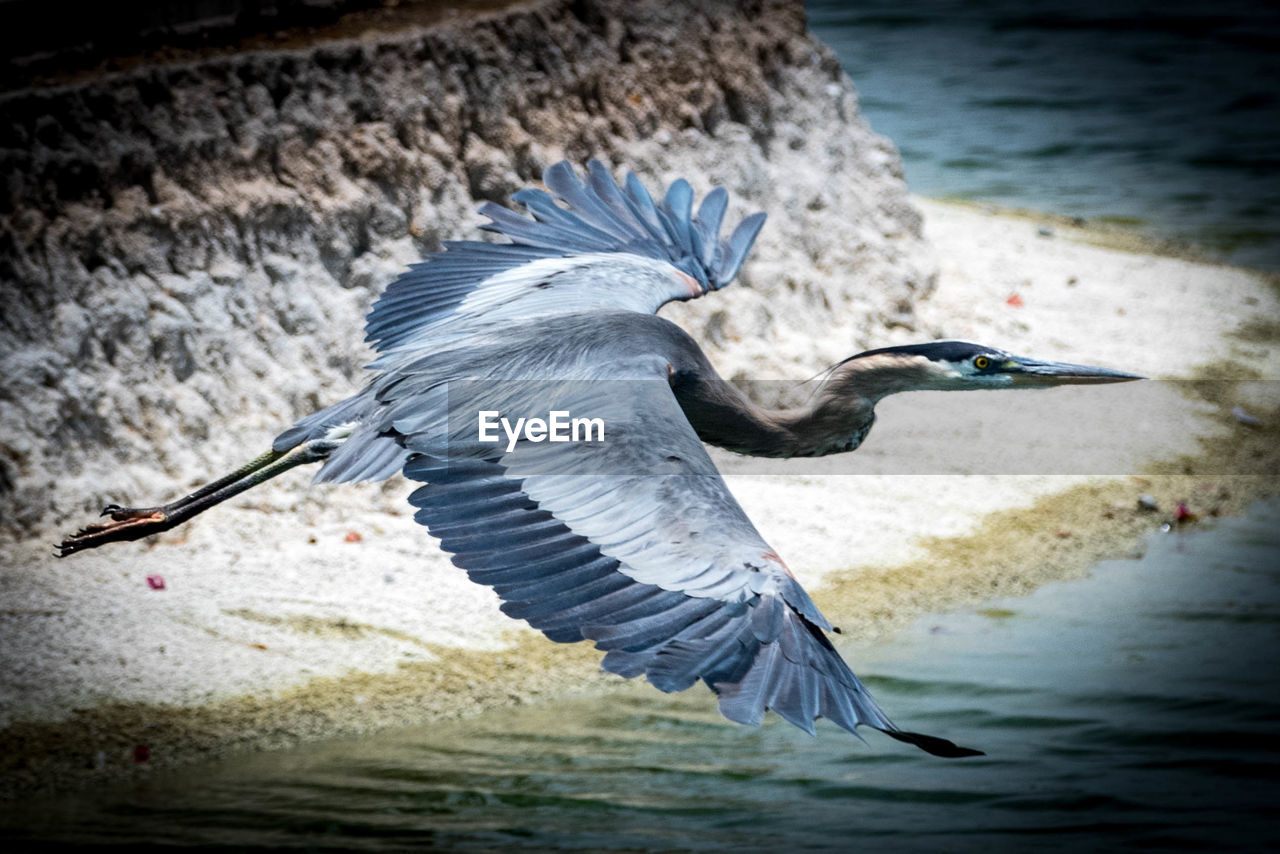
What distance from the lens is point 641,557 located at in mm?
3805

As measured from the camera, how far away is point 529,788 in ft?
16.7

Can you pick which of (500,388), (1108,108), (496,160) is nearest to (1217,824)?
(500,388)

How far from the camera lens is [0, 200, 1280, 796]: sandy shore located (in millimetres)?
5344

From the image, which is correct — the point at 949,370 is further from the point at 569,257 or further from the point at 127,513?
the point at 127,513

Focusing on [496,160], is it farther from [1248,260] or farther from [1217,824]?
[1248,260]

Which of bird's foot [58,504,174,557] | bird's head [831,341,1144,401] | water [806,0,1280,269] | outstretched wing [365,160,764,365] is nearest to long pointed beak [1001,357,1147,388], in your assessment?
bird's head [831,341,1144,401]

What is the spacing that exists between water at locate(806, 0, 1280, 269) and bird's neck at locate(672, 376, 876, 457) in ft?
23.2

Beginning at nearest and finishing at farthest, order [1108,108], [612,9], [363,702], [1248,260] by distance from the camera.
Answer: [363,702]
[612,9]
[1248,260]
[1108,108]

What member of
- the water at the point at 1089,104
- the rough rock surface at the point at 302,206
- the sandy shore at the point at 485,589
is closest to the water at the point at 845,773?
the sandy shore at the point at 485,589

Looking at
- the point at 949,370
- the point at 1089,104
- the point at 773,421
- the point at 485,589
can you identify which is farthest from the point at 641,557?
the point at 1089,104

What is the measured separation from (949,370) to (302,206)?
3.23 meters

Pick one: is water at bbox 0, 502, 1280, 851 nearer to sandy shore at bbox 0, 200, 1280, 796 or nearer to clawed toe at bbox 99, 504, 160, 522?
sandy shore at bbox 0, 200, 1280, 796

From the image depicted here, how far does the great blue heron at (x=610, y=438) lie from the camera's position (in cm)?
363

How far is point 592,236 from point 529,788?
77.7 inches
